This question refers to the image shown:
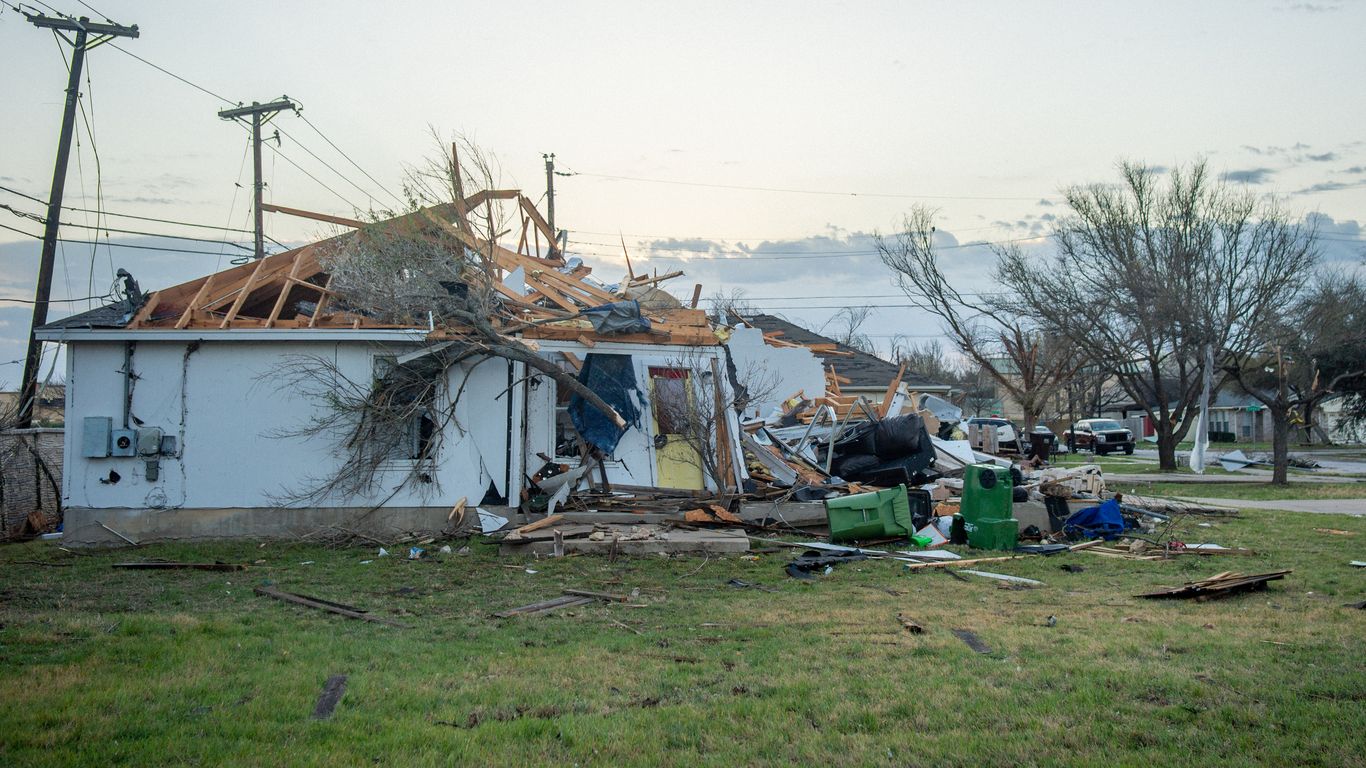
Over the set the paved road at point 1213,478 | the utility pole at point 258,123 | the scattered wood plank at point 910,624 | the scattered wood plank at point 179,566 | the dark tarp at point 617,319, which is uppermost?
the utility pole at point 258,123

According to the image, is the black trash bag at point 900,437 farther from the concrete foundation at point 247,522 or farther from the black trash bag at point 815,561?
the concrete foundation at point 247,522

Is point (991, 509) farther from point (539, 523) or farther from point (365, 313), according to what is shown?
point (365, 313)

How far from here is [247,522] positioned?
46.2 ft

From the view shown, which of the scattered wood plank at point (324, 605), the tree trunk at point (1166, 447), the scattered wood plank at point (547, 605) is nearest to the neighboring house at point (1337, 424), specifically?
the tree trunk at point (1166, 447)

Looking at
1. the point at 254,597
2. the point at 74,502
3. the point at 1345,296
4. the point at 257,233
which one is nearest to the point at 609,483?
the point at 254,597

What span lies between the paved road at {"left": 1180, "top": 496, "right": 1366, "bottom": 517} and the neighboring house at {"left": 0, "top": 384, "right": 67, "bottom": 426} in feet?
67.6

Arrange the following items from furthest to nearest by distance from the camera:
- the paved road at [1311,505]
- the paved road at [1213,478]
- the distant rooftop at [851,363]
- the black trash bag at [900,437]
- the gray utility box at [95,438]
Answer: the distant rooftop at [851,363] → the paved road at [1213,478] → the paved road at [1311,505] → the black trash bag at [900,437] → the gray utility box at [95,438]

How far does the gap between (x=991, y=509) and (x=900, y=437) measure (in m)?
3.27

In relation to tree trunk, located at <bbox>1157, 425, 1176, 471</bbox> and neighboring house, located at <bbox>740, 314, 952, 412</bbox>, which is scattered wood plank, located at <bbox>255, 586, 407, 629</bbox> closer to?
neighboring house, located at <bbox>740, 314, 952, 412</bbox>

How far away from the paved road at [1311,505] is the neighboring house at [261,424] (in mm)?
10539

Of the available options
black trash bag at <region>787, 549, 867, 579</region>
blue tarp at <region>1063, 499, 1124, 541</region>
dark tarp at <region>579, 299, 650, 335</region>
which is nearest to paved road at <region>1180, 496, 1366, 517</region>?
blue tarp at <region>1063, 499, 1124, 541</region>

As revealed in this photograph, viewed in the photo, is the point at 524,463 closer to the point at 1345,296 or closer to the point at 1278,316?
the point at 1278,316

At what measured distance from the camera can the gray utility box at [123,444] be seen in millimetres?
13953

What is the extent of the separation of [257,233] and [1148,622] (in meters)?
24.6
